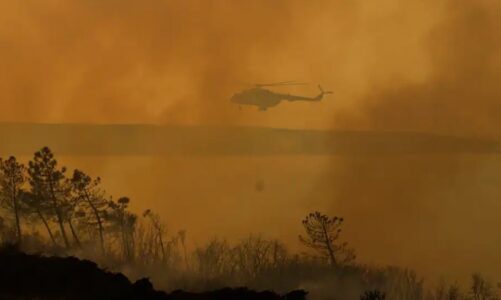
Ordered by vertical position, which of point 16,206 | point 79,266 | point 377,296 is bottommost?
point 377,296

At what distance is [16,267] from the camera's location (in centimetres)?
3547

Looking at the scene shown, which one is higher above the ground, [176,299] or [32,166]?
[32,166]

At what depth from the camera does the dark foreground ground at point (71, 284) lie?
3131 centimetres

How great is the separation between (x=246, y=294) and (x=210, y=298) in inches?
68.5

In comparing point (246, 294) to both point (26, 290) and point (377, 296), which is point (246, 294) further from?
point (26, 290)

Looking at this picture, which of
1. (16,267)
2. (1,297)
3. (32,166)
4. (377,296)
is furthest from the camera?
(32,166)

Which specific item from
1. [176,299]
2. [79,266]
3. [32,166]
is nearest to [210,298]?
[176,299]

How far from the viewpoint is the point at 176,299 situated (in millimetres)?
36406

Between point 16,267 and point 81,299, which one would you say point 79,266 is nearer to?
point 16,267

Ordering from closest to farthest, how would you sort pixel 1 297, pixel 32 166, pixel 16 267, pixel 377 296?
1. pixel 1 297
2. pixel 377 296
3. pixel 16 267
4. pixel 32 166

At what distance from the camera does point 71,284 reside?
110ft

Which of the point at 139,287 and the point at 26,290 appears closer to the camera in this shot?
the point at 26,290

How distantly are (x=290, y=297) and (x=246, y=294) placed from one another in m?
4.03

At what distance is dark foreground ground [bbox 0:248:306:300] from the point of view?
31.3 m
